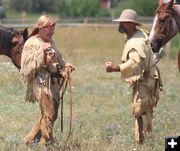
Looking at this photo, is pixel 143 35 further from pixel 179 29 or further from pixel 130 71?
pixel 179 29

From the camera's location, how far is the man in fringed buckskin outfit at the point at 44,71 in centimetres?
643

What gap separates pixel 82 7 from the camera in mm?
51844

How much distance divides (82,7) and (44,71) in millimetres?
45689

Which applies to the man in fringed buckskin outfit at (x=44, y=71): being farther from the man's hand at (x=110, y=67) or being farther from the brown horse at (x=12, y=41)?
the brown horse at (x=12, y=41)

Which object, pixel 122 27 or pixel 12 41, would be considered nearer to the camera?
pixel 122 27

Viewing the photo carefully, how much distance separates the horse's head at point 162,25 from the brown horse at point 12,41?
1.86 m

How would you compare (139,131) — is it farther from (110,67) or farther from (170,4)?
(170,4)

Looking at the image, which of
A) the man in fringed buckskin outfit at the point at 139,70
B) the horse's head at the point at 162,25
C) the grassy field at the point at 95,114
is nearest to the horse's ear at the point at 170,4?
the horse's head at the point at 162,25

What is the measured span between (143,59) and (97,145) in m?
1.24

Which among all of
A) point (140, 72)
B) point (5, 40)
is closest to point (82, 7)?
point (5, 40)

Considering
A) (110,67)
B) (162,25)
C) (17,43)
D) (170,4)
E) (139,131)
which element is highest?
(170,4)

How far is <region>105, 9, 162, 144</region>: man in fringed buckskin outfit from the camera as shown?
6609 mm

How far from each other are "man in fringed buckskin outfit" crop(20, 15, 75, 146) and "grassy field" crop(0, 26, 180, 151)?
0.38m

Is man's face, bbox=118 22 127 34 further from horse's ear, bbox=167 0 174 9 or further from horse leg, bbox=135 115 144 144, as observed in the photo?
horse leg, bbox=135 115 144 144
